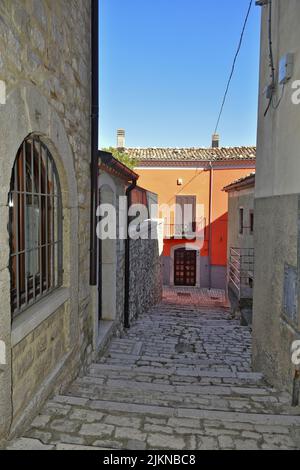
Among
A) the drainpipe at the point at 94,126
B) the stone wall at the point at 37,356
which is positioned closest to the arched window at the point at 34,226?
the stone wall at the point at 37,356

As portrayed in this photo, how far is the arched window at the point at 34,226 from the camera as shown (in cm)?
257

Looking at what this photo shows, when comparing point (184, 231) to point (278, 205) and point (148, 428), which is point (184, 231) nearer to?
point (278, 205)

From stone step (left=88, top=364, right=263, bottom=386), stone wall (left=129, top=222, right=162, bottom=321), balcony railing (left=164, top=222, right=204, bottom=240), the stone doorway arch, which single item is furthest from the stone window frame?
the stone doorway arch

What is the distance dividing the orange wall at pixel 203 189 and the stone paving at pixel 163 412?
46.0 feet

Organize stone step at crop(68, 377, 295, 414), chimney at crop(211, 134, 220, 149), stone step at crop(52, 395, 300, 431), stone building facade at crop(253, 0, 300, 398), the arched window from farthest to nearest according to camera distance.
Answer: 1. chimney at crop(211, 134, 220, 149)
2. stone building facade at crop(253, 0, 300, 398)
3. stone step at crop(68, 377, 295, 414)
4. stone step at crop(52, 395, 300, 431)
5. the arched window

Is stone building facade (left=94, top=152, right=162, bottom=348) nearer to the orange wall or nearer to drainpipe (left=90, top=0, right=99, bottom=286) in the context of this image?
drainpipe (left=90, top=0, right=99, bottom=286)

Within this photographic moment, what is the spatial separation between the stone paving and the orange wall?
1402 cm

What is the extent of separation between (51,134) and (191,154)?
17.5 m

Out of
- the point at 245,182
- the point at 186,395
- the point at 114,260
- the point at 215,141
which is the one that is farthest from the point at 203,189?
the point at 186,395

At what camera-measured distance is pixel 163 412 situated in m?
2.88

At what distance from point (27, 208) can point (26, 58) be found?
1108 mm

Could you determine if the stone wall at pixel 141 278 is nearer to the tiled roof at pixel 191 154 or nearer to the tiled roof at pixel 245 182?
the tiled roof at pixel 245 182

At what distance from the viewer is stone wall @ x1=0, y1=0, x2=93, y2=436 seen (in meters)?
2.10
